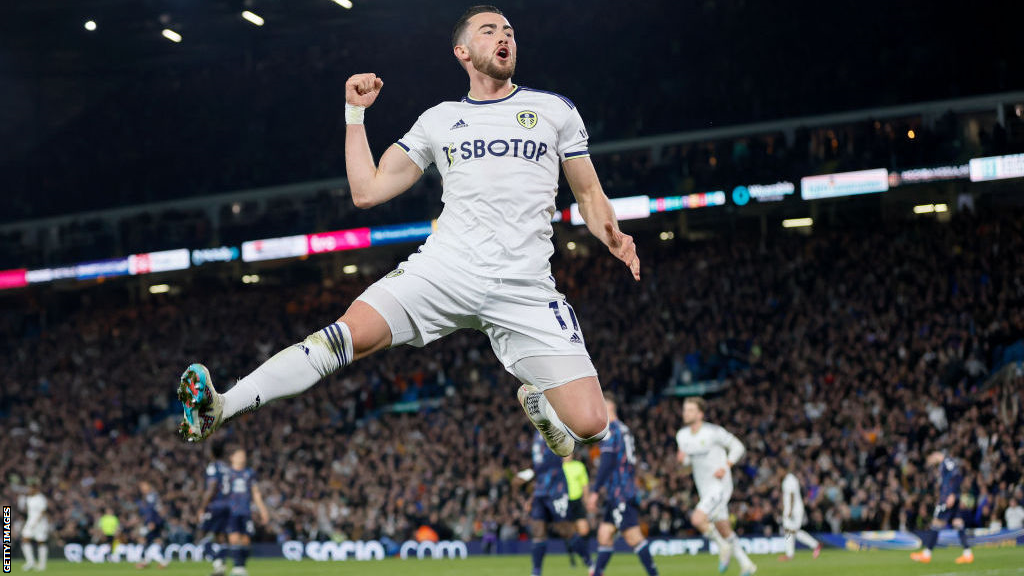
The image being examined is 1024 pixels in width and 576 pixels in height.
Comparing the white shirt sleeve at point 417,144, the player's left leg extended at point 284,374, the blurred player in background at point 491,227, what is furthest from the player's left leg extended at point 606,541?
the player's left leg extended at point 284,374

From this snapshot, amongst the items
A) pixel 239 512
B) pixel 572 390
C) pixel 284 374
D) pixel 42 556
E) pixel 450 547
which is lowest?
pixel 450 547

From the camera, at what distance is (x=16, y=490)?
3025 centimetres

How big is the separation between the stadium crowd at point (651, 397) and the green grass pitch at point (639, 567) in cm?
163

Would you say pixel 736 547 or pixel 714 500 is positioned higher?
pixel 714 500

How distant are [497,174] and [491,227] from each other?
0.27 m

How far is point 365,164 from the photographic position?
227 inches

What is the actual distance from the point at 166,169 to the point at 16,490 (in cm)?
973

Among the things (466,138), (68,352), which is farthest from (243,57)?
(466,138)

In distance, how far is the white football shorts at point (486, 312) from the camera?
5441 millimetres

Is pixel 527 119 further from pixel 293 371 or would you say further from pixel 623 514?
pixel 623 514

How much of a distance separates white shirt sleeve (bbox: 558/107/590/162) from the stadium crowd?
15782mm

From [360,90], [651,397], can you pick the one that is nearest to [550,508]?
[360,90]

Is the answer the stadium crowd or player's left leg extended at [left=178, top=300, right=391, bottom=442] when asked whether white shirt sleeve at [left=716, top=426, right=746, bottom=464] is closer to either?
the stadium crowd

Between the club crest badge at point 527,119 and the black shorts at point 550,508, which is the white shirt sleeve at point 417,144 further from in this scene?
the black shorts at point 550,508
